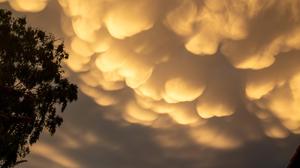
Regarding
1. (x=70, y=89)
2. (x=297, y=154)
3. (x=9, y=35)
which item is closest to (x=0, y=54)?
(x=9, y=35)

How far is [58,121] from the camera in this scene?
33.3 m

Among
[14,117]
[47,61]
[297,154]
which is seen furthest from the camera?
[47,61]

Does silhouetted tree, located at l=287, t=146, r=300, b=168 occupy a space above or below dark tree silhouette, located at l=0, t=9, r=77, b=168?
below

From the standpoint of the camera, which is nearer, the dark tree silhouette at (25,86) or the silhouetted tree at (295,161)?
the silhouetted tree at (295,161)

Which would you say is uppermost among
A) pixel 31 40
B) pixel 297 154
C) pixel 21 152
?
pixel 31 40

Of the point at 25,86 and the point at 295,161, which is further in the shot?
the point at 25,86

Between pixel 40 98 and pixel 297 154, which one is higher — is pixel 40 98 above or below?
above

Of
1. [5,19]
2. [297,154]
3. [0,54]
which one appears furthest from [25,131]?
[297,154]

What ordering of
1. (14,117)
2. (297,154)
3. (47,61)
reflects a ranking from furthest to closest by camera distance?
(47,61), (14,117), (297,154)

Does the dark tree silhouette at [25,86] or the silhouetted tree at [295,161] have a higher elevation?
the dark tree silhouette at [25,86]

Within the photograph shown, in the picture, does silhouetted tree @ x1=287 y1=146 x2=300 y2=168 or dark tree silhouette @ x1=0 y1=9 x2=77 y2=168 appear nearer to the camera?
silhouetted tree @ x1=287 y1=146 x2=300 y2=168

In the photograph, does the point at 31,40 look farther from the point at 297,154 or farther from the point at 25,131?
the point at 297,154

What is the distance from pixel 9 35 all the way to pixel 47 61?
142 inches

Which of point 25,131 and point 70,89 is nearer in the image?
point 25,131
